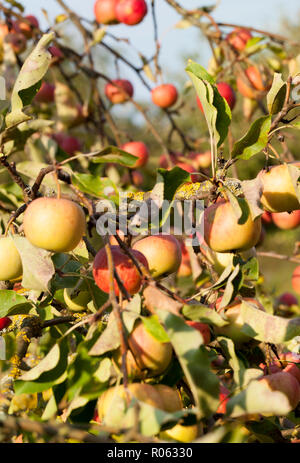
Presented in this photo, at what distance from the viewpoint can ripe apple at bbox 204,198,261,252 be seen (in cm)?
69

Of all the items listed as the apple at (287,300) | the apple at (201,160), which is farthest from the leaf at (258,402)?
the apple at (201,160)

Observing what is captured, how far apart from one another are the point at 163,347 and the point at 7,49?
132cm

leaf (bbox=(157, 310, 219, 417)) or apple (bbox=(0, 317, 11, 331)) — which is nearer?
leaf (bbox=(157, 310, 219, 417))

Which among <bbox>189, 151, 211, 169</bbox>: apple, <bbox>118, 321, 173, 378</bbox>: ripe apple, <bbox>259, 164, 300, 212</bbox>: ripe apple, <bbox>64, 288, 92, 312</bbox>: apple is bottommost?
<bbox>189, 151, 211, 169</bbox>: apple

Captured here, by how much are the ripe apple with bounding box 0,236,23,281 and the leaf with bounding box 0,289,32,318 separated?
0.09 ft

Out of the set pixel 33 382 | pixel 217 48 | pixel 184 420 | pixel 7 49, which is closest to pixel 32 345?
pixel 33 382

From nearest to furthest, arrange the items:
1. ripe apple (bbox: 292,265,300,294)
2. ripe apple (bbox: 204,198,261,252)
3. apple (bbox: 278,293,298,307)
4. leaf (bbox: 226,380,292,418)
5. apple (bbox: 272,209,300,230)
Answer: leaf (bbox: 226,380,292,418) < ripe apple (bbox: 204,198,261,252) < ripe apple (bbox: 292,265,300,294) < apple (bbox: 272,209,300,230) < apple (bbox: 278,293,298,307)

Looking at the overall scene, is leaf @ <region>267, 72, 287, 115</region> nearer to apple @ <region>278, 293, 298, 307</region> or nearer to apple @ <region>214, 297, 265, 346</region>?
apple @ <region>214, 297, 265, 346</region>

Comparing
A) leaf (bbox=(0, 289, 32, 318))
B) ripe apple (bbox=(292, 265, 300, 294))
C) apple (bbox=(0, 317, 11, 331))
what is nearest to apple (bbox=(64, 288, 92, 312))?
leaf (bbox=(0, 289, 32, 318))

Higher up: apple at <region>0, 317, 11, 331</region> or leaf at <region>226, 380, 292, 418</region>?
leaf at <region>226, 380, 292, 418</region>

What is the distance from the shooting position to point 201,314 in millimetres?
560

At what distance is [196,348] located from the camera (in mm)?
496

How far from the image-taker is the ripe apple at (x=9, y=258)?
693 millimetres

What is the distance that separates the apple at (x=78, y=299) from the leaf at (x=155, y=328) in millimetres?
258
